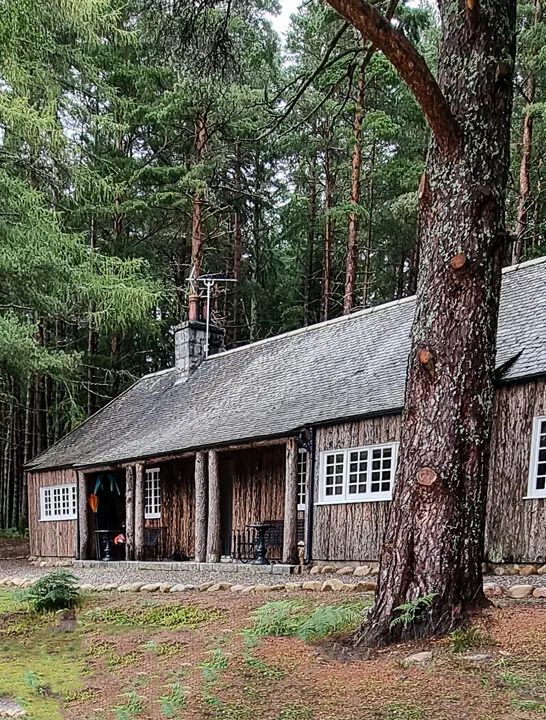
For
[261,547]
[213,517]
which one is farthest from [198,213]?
[261,547]

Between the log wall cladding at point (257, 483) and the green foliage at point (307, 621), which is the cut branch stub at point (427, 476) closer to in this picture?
the green foliage at point (307, 621)

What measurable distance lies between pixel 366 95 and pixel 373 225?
553 cm

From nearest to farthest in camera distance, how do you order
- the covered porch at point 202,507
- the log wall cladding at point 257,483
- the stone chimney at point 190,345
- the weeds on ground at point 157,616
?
the weeds on ground at point 157,616
the covered porch at point 202,507
the log wall cladding at point 257,483
the stone chimney at point 190,345

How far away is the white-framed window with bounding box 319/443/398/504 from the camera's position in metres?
10.0

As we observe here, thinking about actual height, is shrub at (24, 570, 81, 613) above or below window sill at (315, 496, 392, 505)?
below

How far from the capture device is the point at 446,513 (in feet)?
14.0

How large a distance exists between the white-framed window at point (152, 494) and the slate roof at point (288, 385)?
107 cm

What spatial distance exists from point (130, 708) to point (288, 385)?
9607mm

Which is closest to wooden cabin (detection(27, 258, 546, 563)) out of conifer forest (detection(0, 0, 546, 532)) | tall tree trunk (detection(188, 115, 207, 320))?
conifer forest (detection(0, 0, 546, 532))

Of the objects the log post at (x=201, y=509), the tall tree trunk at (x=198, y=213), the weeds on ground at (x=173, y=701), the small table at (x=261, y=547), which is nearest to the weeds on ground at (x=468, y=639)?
the weeds on ground at (x=173, y=701)

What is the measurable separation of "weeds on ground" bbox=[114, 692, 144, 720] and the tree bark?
1.50 meters

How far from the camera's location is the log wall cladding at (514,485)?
844cm

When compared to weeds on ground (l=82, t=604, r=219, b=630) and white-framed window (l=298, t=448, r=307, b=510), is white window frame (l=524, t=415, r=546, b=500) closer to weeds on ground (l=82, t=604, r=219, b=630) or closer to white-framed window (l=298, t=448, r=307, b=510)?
white-framed window (l=298, t=448, r=307, b=510)

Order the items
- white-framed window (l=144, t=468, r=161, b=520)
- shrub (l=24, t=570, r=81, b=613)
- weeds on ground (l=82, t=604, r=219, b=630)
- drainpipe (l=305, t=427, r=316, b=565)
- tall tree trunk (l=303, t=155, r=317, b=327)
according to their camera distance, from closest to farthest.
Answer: weeds on ground (l=82, t=604, r=219, b=630), shrub (l=24, t=570, r=81, b=613), drainpipe (l=305, t=427, r=316, b=565), white-framed window (l=144, t=468, r=161, b=520), tall tree trunk (l=303, t=155, r=317, b=327)
